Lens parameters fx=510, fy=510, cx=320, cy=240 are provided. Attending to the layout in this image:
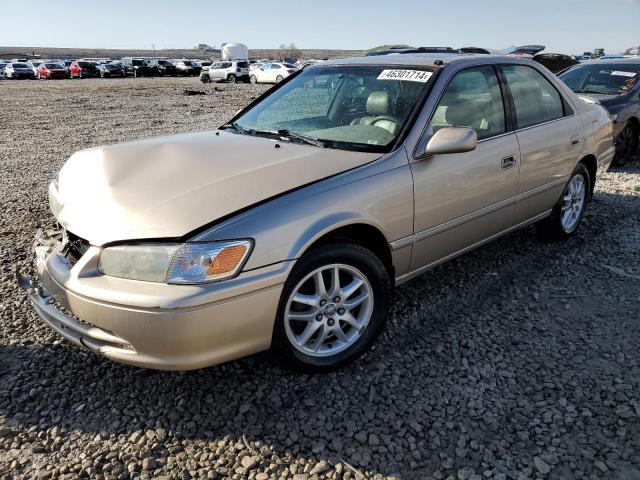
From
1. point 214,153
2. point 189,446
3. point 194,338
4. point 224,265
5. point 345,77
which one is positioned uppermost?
point 345,77

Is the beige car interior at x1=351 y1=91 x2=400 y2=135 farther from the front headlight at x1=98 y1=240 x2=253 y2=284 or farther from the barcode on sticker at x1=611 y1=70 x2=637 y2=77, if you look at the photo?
the barcode on sticker at x1=611 y1=70 x2=637 y2=77

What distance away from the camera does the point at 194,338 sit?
218 centimetres

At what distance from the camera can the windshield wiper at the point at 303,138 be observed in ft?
9.93

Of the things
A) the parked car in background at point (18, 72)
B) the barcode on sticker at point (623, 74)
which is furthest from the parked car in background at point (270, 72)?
the barcode on sticker at point (623, 74)

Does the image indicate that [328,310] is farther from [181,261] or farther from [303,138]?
[303,138]

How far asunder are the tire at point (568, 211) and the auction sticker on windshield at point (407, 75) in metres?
1.87

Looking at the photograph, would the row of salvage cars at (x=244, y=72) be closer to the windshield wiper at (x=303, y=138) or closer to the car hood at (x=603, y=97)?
the car hood at (x=603, y=97)

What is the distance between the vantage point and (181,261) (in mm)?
2172

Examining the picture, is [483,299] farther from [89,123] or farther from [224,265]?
[89,123]

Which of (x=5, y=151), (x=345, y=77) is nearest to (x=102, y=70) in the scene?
(x=5, y=151)

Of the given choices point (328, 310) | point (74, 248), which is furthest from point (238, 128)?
point (328, 310)

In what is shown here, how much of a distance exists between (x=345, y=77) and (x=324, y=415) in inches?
91.0

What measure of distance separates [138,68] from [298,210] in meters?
44.9

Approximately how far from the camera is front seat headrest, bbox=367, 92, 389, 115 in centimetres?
323
